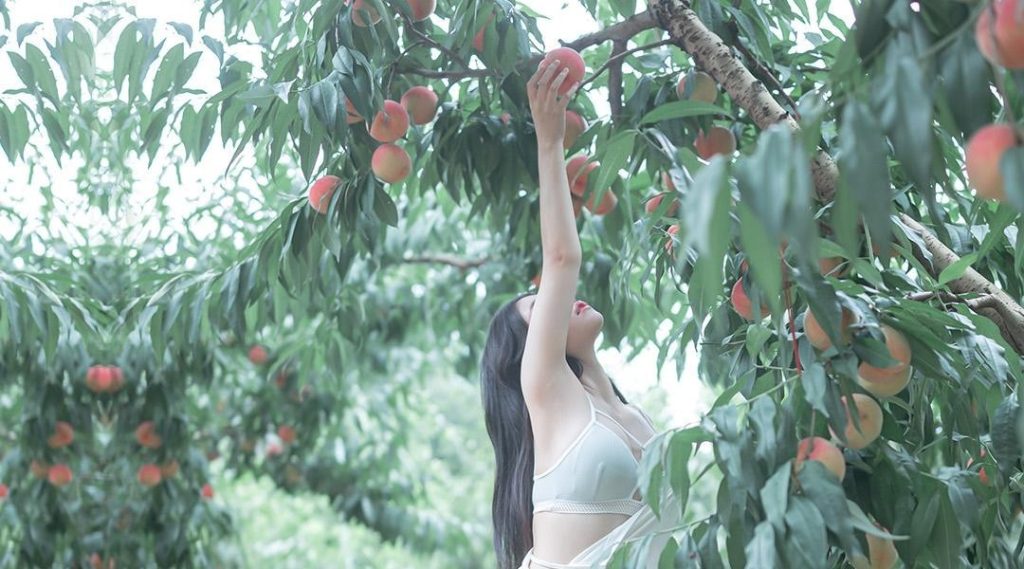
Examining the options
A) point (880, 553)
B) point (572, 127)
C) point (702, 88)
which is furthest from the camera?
point (572, 127)

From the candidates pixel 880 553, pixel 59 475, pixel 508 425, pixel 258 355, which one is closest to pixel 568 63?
pixel 508 425

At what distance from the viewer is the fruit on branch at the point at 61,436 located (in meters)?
3.25

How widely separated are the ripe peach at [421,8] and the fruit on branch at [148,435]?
2184mm

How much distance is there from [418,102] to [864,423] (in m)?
0.81

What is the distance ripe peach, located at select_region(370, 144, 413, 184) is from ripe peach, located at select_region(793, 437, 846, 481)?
0.73 meters

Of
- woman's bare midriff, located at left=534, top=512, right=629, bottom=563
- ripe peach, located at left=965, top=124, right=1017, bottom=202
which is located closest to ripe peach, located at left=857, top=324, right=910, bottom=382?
ripe peach, located at left=965, top=124, right=1017, bottom=202

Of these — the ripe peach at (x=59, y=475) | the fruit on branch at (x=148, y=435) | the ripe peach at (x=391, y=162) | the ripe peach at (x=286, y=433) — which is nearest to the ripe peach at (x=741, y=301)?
the ripe peach at (x=391, y=162)

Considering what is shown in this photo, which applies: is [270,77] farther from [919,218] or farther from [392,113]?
[919,218]

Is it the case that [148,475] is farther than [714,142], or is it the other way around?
[148,475]

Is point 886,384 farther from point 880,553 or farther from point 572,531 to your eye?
point 572,531

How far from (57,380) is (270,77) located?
2.08 meters

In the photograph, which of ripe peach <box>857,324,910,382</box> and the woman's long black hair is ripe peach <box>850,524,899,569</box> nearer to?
ripe peach <box>857,324,910,382</box>

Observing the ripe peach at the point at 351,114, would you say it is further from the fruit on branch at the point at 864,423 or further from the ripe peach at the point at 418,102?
Result: the fruit on branch at the point at 864,423

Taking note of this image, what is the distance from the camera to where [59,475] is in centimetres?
329
